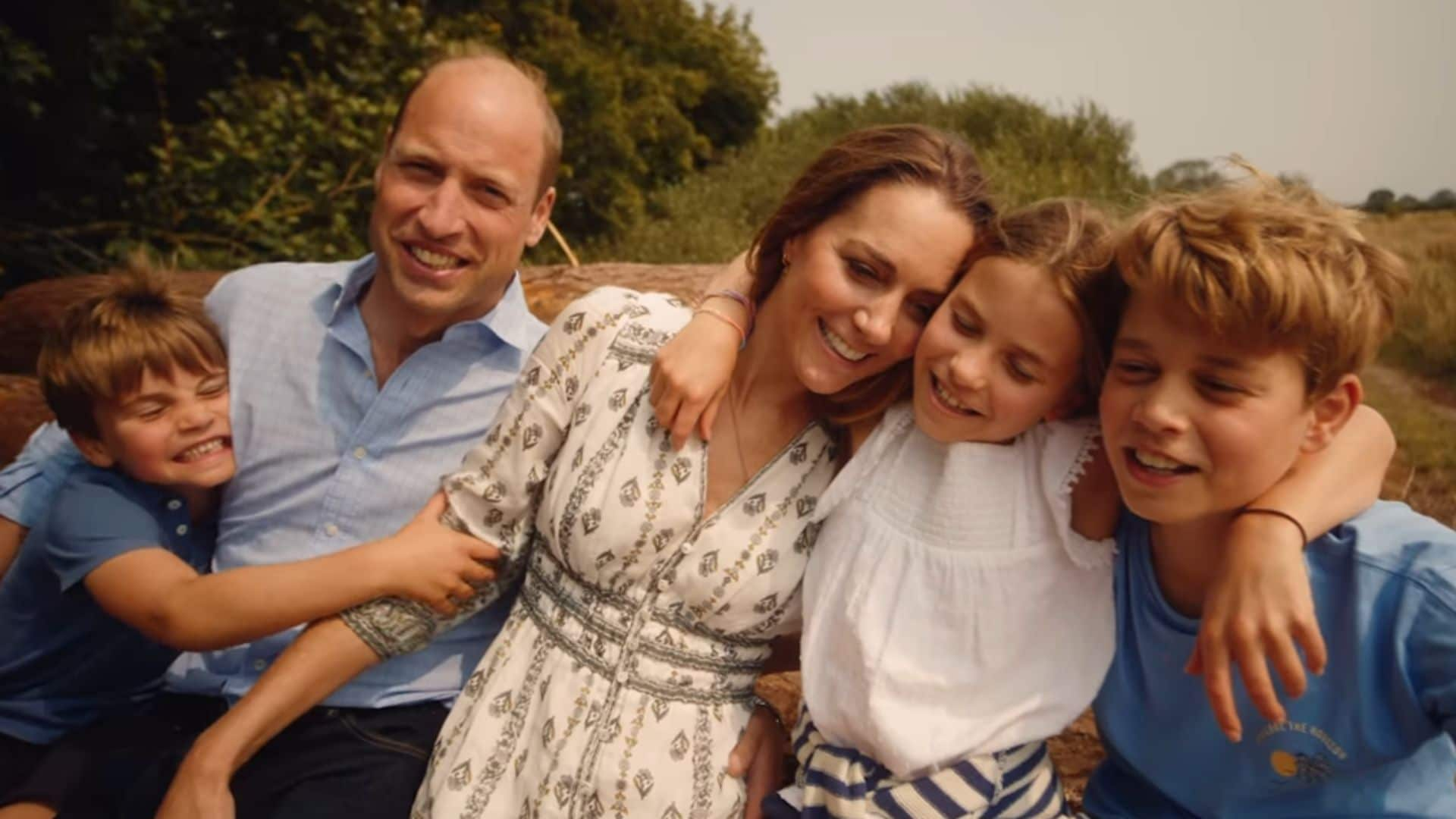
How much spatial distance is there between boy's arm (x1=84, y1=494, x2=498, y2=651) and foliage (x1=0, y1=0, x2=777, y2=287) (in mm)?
3620

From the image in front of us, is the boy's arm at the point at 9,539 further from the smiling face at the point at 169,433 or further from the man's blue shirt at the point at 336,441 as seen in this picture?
the smiling face at the point at 169,433

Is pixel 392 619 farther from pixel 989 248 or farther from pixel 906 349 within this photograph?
pixel 989 248

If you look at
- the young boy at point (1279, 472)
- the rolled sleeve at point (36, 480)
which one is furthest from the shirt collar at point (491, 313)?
the young boy at point (1279, 472)

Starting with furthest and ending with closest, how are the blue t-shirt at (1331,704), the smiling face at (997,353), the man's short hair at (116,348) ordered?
the man's short hair at (116,348) < the smiling face at (997,353) < the blue t-shirt at (1331,704)

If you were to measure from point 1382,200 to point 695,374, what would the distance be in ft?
9.69

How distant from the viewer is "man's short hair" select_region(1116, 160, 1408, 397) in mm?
1342

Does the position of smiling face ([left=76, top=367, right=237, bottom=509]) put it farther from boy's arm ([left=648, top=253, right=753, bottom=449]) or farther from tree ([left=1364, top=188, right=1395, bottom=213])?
tree ([left=1364, top=188, right=1395, bottom=213])

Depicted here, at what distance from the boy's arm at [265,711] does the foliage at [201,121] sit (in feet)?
12.5

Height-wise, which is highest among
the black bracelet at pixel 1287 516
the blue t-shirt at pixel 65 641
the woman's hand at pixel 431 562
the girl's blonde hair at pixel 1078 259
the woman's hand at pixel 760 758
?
the girl's blonde hair at pixel 1078 259

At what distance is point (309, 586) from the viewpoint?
1.83 m

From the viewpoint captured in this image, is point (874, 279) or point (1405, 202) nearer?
point (874, 279)

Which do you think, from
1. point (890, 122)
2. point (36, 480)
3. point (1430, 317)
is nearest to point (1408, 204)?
point (1430, 317)

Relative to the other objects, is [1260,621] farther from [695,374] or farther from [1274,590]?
[695,374]

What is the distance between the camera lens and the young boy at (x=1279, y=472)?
4.48ft
